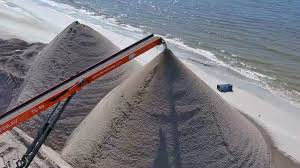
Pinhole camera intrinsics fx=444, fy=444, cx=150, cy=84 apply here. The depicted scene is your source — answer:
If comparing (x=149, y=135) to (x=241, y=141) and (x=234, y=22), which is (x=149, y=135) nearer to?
(x=241, y=141)

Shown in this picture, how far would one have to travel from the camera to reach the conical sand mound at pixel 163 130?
8.91 metres

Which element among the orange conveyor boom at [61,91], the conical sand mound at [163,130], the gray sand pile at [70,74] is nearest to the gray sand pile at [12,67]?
the gray sand pile at [70,74]

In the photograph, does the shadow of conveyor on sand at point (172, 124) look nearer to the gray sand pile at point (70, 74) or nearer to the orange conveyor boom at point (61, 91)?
the orange conveyor boom at point (61, 91)

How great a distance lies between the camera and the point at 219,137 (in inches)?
370

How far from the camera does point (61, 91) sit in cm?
820

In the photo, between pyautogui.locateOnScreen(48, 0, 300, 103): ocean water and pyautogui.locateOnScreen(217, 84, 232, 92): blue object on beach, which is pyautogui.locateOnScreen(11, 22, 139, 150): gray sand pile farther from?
pyautogui.locateOnScreen(48, 0, 300, 103): ocean water

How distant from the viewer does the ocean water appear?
1914 centimetres

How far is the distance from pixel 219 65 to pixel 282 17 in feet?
38.2

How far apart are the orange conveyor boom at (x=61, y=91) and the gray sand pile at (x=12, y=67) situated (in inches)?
163

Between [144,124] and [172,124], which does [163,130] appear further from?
[144,124]

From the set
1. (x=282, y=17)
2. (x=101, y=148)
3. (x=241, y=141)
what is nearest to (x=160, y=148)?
(x=101, y=148)

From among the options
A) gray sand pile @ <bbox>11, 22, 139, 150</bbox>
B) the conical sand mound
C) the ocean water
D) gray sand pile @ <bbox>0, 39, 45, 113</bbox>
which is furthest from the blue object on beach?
gray sand pile @ <bbox>0, 39, 45, 113</bbox>

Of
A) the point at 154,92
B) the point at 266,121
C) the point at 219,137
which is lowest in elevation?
the point at 266,121

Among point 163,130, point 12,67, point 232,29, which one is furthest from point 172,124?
point 232,29
